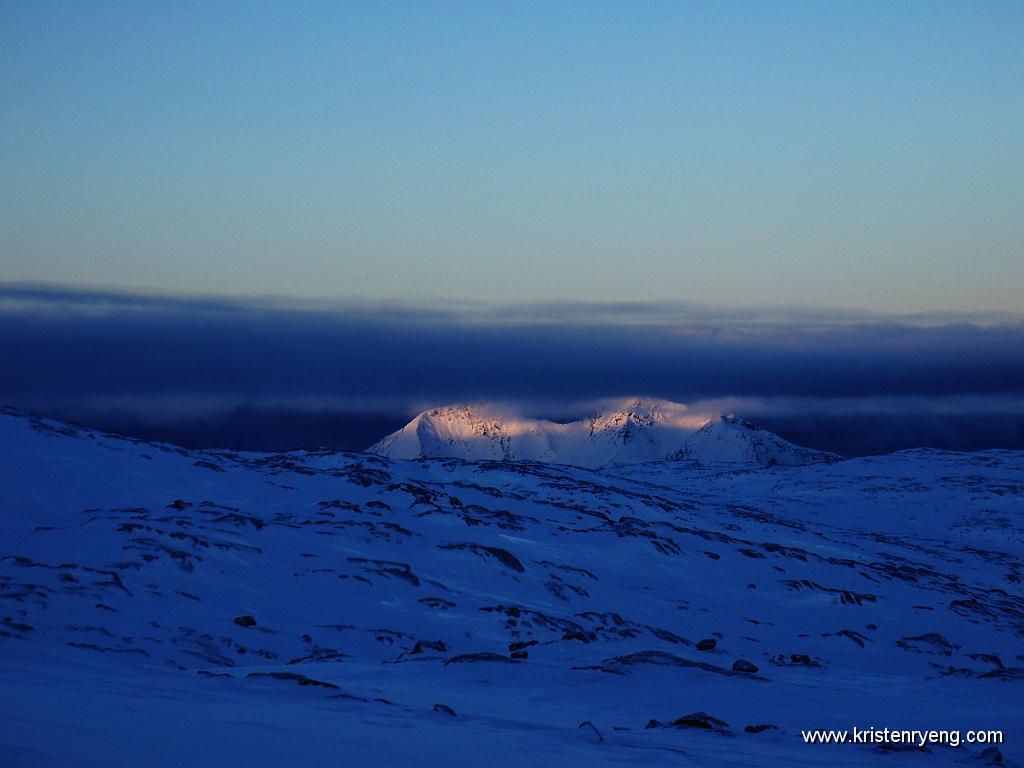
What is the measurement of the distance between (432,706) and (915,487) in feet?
270

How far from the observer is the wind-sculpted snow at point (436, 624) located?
12.3 meters

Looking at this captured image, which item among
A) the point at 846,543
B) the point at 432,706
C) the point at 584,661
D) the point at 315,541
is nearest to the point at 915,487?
the point at 846,543

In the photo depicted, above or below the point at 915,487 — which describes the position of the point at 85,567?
above

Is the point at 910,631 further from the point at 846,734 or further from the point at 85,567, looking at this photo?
the point at 85,567

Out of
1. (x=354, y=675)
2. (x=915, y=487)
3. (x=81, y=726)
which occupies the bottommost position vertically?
(x=915, y=487)

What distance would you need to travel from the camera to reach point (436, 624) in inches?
976

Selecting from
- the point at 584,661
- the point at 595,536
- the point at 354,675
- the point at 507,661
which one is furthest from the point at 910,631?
the point at 354,675

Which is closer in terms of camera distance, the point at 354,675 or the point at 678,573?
the point at 354,675

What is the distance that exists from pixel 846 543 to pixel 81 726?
48.2 meters

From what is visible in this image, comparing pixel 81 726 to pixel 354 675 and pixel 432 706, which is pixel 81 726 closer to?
pixel 432 706

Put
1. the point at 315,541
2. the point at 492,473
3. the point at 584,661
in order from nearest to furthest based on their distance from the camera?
the point at 584,661 → the point at 315,541 → the point at 492,473

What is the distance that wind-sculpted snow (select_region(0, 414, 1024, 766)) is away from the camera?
12.3m

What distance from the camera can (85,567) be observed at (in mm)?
23531

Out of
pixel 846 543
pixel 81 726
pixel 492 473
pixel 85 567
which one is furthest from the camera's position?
pixel 492 473
